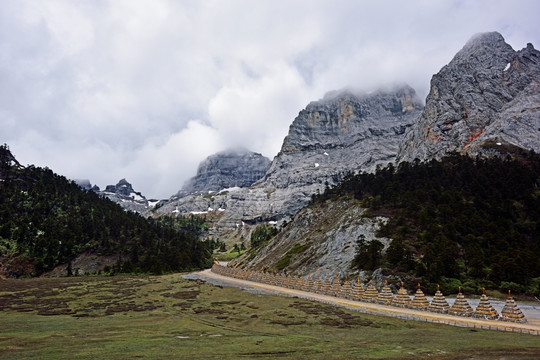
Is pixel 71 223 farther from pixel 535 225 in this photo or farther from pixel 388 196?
pixel 535 225

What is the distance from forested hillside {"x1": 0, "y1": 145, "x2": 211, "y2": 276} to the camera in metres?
97.3

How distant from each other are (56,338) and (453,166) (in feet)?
336

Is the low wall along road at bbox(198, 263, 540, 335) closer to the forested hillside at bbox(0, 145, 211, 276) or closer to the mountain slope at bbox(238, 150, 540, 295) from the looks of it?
the mountain slope at bbox(238, 150, 540, 295)

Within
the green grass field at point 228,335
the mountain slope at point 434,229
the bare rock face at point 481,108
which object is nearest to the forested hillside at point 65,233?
the mountain slope at point 434,229

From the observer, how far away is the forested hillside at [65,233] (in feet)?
319

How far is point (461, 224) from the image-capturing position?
215 feet

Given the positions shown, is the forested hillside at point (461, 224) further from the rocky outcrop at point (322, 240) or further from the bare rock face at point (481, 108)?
the bare rock face at point (481, 108)

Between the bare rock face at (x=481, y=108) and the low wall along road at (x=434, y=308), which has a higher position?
the bare rock face at (x=481, y=108)

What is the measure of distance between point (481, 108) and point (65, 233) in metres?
186

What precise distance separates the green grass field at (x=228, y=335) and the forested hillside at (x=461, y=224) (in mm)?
27770

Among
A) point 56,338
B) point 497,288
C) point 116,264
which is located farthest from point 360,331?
point 116,264

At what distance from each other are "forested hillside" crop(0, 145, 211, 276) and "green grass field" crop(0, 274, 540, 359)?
72.9 metres

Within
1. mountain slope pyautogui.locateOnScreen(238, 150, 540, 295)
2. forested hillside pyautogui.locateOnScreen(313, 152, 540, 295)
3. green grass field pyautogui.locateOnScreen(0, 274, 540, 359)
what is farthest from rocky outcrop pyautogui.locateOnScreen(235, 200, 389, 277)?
green grass field pyautogui.locateOnScreen(0, 274, 540, 359)

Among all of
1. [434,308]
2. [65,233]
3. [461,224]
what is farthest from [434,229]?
[65,233]
